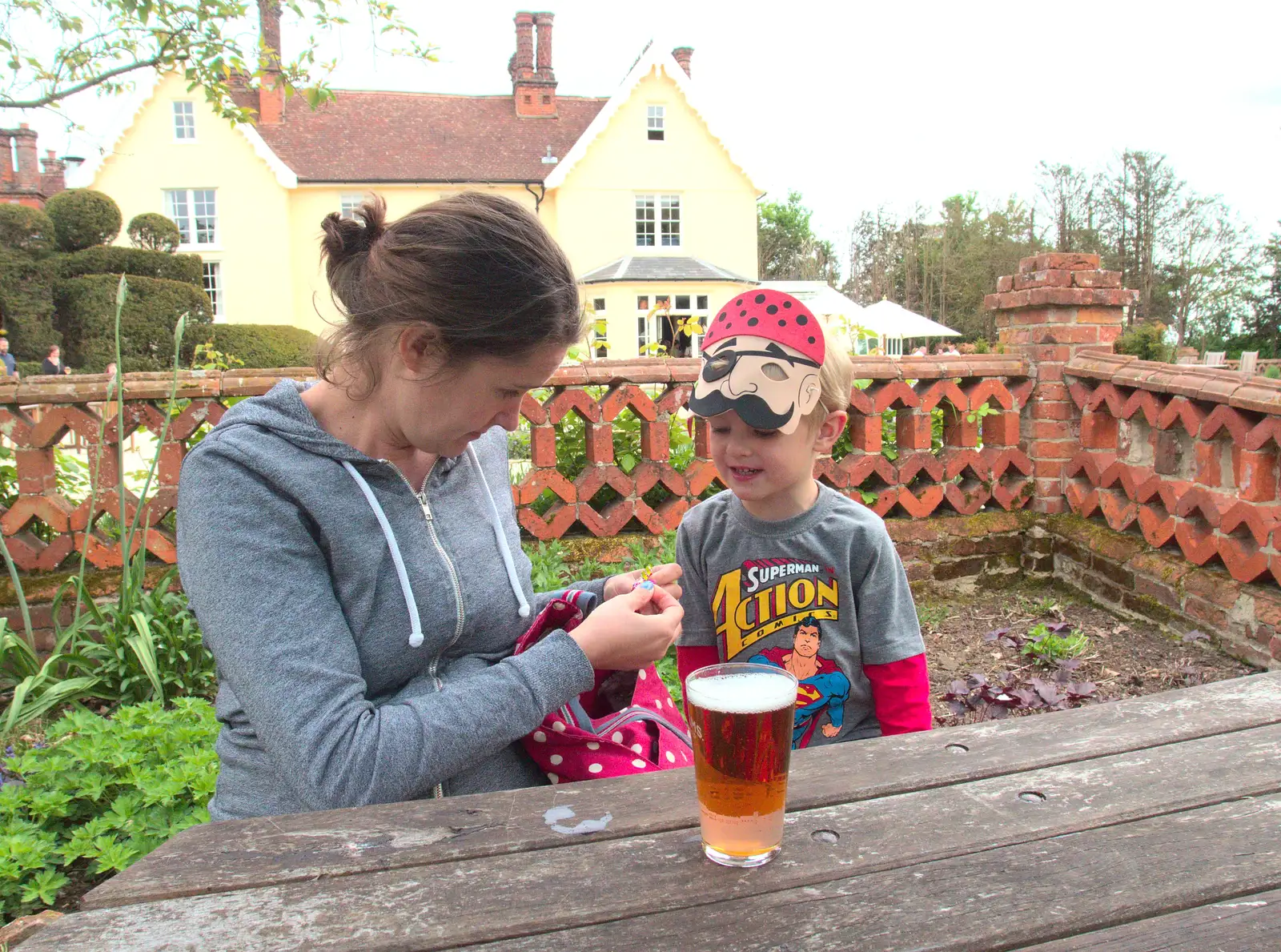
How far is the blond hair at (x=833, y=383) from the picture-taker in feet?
6.07

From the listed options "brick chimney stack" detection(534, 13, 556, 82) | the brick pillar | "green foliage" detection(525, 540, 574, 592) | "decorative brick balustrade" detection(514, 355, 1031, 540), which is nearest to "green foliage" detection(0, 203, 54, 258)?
"brick chimney stack" detection(534, 13, 556, 82)

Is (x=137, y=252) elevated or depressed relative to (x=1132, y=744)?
elevated

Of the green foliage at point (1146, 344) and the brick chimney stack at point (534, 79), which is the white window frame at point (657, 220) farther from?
the green foliage at point (1146, 344)

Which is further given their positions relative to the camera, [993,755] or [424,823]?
[993,755]

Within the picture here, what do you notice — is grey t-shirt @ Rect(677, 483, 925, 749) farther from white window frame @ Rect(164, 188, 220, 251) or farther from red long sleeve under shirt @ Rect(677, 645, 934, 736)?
white window frame @ Rect(164, 188, 220, 251)

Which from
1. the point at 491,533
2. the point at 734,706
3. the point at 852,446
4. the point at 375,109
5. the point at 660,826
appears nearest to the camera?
the point at 734,706

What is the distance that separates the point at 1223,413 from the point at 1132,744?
2598mm

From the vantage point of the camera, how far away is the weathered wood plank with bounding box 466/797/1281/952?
0.84 m

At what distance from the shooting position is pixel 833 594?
1841 millimetres

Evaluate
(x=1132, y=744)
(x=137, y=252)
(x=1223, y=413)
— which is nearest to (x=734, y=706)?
(x=1132, y=744)

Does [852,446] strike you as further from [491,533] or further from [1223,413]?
[491,533]

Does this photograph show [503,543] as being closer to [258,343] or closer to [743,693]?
[743,693]

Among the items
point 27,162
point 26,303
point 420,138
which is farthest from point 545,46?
point 27,162

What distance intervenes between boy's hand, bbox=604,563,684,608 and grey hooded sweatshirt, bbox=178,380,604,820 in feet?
0.79
